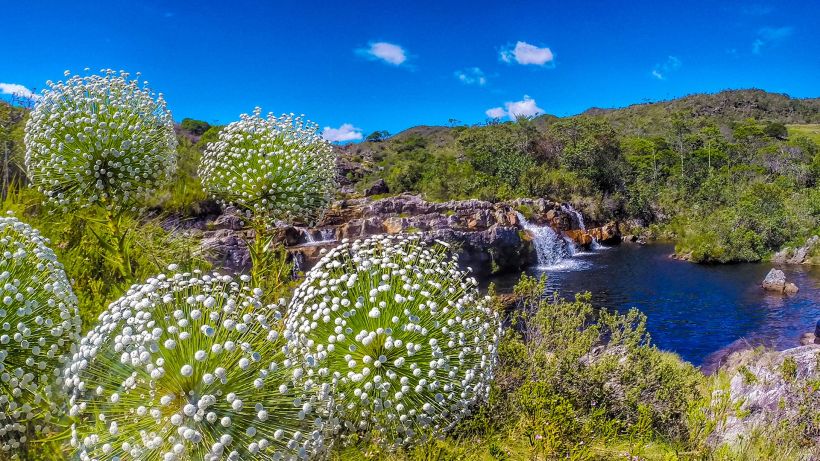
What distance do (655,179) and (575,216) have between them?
793 inches

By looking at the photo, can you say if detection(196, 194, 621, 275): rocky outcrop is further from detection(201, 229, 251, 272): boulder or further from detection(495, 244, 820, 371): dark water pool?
detection(495, 244, 820, 371): dark water pool

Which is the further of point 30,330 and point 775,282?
point 775,282

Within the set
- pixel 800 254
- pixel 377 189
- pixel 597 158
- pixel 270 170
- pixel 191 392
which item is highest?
pixel 597 158

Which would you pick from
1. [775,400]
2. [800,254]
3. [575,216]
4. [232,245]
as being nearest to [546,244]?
[575,216]

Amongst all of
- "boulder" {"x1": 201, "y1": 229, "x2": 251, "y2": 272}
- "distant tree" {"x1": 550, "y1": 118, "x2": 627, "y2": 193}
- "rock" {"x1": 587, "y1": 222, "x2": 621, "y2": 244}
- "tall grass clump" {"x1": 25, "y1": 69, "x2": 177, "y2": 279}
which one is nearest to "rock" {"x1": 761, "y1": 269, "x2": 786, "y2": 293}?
"rock" {"x1": 587, "y1": 222, "x2": 621, "y2": 244}

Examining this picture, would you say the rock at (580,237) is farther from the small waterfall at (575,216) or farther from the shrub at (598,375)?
the shrub at (598,375)

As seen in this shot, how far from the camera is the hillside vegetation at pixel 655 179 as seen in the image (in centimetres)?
3622

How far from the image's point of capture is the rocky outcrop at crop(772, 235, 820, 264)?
32344mm

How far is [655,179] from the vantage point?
58500mm

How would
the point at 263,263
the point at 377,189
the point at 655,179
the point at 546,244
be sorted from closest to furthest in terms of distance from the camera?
the point at 263,263
the point at 546,244
the point at 377,189
the point at 655,179

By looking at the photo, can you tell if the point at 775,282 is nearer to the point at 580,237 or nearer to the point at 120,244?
the point at 580,237

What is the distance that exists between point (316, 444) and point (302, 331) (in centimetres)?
75

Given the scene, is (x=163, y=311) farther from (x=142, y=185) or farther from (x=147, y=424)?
(x=142, y=185)

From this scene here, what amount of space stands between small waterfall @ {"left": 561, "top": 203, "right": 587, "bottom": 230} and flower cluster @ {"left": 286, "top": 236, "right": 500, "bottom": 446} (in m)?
41.5
